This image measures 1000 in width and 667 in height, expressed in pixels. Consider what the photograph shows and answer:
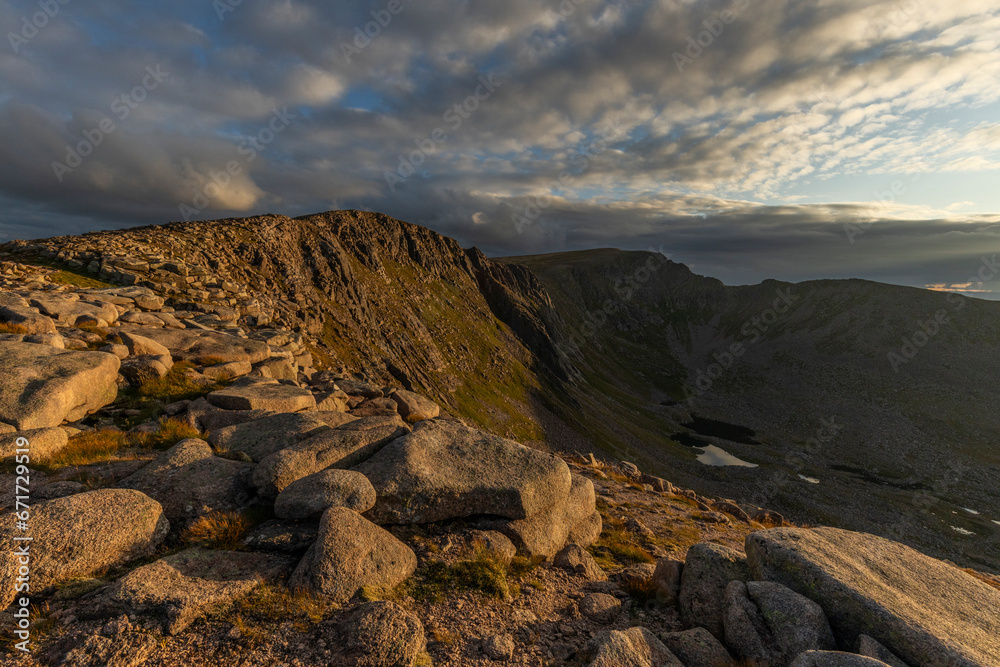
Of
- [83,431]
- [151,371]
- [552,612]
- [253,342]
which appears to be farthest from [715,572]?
[253,342]

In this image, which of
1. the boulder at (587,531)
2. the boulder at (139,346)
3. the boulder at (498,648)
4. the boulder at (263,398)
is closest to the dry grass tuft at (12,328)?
the boulder at (139,346)

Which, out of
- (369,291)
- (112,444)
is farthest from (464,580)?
(369,291)

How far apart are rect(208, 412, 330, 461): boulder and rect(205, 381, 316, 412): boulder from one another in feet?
7.65

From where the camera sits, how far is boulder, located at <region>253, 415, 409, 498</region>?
11531 mm

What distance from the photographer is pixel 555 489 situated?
46.7 feet

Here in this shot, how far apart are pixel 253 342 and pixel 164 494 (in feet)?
59.2

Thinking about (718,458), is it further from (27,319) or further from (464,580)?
(27,319)

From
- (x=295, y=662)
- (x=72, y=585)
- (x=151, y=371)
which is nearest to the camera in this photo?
(x=295, y=662)

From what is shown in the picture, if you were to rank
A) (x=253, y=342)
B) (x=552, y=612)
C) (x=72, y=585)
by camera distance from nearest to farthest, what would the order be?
1. (x=72, y=585)
2. (x=552, y=612)
3. (x=253, y=342)

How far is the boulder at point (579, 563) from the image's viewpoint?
12883mm

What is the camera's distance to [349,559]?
931cm

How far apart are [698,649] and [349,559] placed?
8.12 m

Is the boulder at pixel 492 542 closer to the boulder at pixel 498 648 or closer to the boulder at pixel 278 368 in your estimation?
the boulder at pixel 498 648

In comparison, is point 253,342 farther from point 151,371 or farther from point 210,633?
point 210,633
